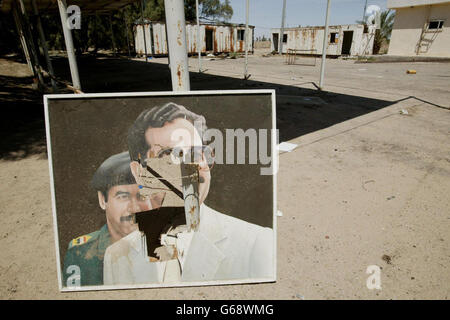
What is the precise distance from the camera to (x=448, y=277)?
7.37ft

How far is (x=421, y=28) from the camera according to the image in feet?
73.4

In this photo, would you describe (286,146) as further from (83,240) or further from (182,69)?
(83,240)

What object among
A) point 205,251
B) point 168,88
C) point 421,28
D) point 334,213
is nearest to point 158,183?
point 205,251

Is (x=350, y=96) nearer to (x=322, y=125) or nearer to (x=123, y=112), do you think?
(x=322, y=125)

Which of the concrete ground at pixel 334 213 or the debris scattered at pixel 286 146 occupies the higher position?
the debris scattered at pixel 286 146

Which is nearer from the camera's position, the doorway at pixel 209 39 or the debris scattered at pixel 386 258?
the debris scattered at pixel 386 258

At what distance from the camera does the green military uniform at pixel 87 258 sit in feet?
6.50

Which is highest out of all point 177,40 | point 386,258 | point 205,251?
point 177,40

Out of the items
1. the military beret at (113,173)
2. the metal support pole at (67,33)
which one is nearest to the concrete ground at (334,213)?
the military beret at (113,173)

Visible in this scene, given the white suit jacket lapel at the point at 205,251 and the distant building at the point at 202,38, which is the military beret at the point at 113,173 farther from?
the distant building at the point at 202,38

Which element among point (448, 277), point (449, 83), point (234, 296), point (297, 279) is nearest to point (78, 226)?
point (234, 296)

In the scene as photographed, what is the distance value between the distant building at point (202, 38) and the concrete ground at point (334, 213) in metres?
20.2

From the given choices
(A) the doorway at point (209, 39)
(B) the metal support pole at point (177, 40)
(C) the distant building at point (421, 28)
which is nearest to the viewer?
(B) the metal support pole at point (177, 40)

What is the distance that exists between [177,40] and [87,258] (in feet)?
6.04
